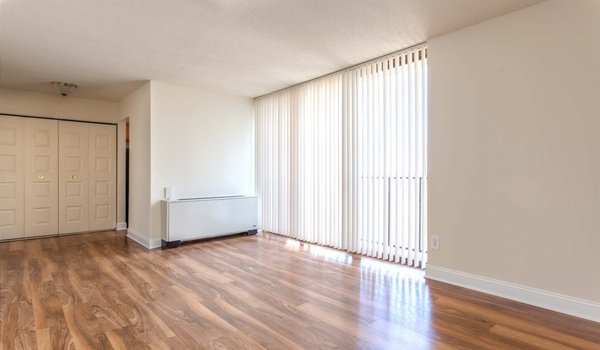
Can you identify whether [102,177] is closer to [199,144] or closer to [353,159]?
[199,144]

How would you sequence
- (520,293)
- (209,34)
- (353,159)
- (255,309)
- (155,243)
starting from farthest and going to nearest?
(155,243) → (353,159) → (209,34) → (520,293) → (255,309)

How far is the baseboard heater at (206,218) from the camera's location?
4656mm

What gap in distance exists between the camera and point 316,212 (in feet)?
15.8

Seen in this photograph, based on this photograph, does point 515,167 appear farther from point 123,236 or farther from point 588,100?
point 123,236

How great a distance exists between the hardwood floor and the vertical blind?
50cm

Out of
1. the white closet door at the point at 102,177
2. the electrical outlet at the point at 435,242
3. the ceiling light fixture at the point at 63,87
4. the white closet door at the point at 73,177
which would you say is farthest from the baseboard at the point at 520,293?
the white closet door at the point at 73,177

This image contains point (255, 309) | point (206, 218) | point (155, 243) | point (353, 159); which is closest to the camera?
point (255, 309)

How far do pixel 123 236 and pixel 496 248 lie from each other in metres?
5.63

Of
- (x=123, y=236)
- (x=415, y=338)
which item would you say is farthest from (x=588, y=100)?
(x=123, y=236)

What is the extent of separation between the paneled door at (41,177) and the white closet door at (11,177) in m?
0.08

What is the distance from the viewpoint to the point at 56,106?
5559 mm

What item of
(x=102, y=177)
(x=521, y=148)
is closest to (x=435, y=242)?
(x=521, y=148)

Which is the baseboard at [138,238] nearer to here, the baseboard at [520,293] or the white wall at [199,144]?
the white wall at [199,144]

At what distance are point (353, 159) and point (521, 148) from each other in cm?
194
